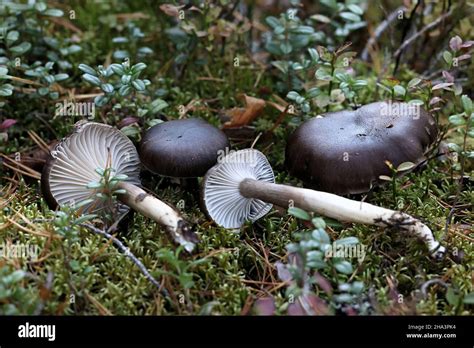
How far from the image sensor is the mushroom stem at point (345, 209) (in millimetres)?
2451

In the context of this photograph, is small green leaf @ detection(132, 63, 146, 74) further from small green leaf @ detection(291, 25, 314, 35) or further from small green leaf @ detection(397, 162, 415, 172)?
small green leaf @ detection(397, 162, 415, 172)

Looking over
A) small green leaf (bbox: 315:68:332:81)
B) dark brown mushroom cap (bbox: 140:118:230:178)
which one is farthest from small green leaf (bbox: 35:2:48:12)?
small green leaf (bbox: 315:68:332:81)

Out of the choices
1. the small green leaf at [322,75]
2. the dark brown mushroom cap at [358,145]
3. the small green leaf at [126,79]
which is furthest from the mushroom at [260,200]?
the small green leaf at [126,79]

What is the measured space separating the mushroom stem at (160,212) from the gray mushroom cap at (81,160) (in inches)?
5.4

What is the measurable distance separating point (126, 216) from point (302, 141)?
0.93 metres

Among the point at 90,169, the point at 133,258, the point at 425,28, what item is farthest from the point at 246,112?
the point at 425,28

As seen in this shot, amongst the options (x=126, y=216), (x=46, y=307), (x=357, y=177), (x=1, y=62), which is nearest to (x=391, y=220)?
(x=357, y=177)

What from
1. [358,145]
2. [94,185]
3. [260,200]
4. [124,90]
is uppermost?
[358,145]

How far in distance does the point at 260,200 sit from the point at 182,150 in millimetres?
459

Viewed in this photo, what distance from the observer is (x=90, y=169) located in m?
2.74

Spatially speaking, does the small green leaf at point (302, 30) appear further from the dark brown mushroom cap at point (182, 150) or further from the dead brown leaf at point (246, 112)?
the dark brown mushroom cap at point (182, 150)

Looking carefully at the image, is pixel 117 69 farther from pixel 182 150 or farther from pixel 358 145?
pixel 358 145

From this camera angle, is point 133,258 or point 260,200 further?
point 260,200
